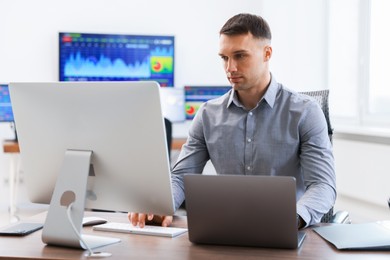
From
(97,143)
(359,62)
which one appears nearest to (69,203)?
(97,143)

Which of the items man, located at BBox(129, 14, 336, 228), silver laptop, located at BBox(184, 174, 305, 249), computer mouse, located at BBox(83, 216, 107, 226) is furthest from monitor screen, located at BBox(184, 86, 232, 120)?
silver laptop, located at BBox(184, 174, 305, 249)

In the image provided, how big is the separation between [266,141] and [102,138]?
0.72m

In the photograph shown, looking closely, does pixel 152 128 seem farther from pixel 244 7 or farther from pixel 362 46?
pixel 244 7

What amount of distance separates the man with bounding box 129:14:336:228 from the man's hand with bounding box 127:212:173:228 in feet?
0.40

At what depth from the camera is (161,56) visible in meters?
5.52

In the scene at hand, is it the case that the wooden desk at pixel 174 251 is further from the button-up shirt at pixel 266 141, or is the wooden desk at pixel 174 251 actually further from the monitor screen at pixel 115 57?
the monitor screen at pixel 115 57

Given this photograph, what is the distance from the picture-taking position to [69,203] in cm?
158

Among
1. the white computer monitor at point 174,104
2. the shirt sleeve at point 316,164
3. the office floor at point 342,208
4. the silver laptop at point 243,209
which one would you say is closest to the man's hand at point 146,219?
the silver laptop at point 243,209

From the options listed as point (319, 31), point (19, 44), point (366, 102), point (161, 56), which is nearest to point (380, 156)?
point (366, 102)

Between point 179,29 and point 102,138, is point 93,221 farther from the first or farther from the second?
point 179,29

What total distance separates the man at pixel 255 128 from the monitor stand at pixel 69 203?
1.43ft

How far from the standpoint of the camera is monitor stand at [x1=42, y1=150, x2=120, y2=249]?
5.13ft

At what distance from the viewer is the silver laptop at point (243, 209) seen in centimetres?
143

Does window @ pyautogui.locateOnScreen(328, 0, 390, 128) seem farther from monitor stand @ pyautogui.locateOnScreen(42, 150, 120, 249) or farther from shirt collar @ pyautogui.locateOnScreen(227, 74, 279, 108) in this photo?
monitor stand @ pyautogui.locateOnScreen(42, 150, 120, 249)
